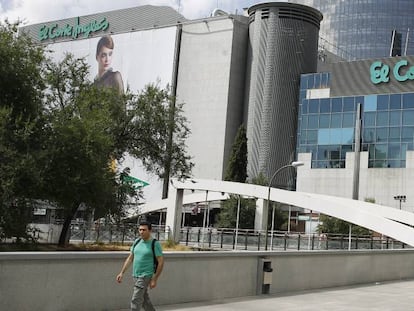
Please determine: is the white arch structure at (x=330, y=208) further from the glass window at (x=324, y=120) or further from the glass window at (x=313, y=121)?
the glass window at (x=324, y=120)

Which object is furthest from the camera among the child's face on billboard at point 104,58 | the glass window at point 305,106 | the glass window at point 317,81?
the child's face on billboard at point 104,58

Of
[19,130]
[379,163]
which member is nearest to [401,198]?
[379,163]

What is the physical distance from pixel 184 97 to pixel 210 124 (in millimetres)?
6298

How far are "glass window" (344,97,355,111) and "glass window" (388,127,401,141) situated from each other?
17.7 ft

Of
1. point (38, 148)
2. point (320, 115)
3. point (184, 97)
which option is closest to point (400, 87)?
point (320, 115)

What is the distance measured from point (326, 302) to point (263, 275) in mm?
1528

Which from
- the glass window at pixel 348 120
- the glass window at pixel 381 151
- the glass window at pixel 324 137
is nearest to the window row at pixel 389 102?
the glass window at pixel 348 120

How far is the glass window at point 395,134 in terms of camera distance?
218 feet

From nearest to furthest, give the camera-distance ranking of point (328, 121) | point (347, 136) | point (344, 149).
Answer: point (344, 149)
point (347, 136)
point (328, 121)

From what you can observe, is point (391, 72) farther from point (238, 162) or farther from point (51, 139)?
point (51, 139)

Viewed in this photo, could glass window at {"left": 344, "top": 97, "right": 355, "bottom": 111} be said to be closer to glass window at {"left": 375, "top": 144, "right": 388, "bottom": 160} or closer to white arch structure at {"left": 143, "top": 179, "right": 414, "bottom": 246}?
glass window at {"left": 375, "top": 144, "right": 388, "bottom": 160}

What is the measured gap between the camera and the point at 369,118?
68.8 metres

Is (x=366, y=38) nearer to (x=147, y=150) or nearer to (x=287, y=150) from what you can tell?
(x=287, y=150)

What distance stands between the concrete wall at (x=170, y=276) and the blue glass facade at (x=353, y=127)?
50858mm
